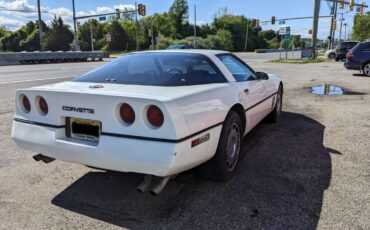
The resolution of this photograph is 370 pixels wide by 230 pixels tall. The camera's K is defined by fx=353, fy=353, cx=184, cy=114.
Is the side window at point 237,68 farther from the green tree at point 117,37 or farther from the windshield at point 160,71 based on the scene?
the green tree at point 117,37

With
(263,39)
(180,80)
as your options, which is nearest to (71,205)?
(180,80)

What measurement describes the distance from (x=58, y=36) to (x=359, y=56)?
6567 centimetres

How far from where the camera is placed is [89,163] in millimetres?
3057

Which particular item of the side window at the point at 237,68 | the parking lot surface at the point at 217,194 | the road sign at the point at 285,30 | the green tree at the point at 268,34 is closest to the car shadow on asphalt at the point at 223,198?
the parking lot surface at the point at 217,194

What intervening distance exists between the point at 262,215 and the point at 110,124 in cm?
149

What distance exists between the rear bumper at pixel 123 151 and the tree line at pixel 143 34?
5691 cm

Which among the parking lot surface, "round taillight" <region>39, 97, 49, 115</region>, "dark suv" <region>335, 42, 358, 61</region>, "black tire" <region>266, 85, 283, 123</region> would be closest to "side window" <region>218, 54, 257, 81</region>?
the parking lot surface

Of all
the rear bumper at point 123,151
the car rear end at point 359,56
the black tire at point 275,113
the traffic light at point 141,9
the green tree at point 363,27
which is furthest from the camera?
the green tree at point 363,27

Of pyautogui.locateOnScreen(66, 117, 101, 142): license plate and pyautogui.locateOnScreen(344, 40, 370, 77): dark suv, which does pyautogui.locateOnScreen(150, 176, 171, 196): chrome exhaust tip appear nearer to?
pyautogui.locateOnScreen(66, 117, 101, 142): license plate

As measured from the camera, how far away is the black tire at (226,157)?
3469 millimetres

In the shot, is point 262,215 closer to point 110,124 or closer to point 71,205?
point 110,124

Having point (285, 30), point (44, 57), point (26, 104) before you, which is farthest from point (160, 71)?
point (285, 30)

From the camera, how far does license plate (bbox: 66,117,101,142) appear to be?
9.91ft

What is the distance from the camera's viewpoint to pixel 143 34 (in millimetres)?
78625
